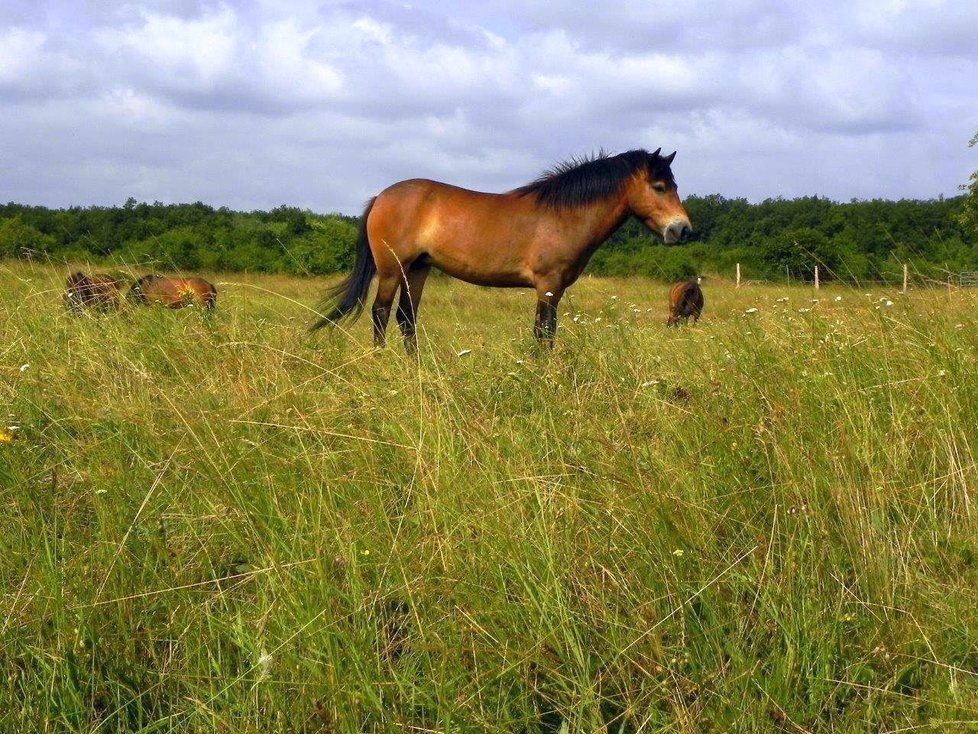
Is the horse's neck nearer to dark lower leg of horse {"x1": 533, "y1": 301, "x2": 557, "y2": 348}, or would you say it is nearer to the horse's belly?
the horse's belly

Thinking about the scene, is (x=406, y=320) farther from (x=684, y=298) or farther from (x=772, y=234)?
(x=772, y=234)

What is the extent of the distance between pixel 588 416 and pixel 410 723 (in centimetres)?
156

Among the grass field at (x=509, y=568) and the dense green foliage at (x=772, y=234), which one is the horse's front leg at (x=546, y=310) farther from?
the dense green foliage at (x=772, y=234)

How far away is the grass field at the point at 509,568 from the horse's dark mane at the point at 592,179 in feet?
13.8

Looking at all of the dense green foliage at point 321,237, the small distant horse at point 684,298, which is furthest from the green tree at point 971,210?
the small distant horse at point 684,298

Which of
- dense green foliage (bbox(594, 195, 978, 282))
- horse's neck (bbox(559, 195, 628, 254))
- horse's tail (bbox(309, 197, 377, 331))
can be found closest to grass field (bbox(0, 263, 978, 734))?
horse's neck (bbox(559, 195, 628, 254))

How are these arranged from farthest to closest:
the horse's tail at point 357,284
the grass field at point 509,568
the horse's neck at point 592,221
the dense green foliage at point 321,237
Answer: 1. the dense green foliage at point 321,237
2. the horse's tail at point 357,284
3. the horse's neck at point 592,221
4. the grass field at point 509,568

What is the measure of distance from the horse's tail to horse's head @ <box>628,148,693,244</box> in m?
2.14

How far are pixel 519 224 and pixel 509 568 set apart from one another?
18.2 ft

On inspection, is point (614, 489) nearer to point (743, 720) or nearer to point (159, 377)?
point (743, 720)

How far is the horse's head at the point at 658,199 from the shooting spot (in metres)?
7.41

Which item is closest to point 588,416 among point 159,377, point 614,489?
point 614,489

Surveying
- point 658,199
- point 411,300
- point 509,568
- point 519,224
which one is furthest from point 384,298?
point 509,568

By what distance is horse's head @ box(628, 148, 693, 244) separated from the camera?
24.3ft
